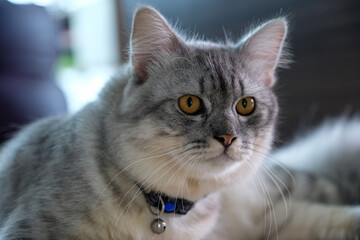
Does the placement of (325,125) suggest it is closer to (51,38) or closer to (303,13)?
(303,13)

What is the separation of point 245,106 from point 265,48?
0.27 metres

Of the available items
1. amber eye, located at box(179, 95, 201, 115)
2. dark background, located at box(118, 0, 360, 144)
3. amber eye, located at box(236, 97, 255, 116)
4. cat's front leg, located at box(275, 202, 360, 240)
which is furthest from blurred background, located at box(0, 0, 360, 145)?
amber eye, located at box(179, 95, 201, 115)

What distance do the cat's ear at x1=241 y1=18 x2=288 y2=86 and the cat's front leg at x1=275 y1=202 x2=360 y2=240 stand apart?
25.1 inches

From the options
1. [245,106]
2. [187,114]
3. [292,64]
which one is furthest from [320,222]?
[292,64]

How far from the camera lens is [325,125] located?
6.36ft

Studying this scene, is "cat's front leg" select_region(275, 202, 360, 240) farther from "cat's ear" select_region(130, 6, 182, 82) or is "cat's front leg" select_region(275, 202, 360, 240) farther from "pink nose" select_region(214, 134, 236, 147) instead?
"cat's ear" select_region(130, 6, 182, 82)

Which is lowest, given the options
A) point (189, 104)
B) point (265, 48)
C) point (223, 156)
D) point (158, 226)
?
point (158, 226)

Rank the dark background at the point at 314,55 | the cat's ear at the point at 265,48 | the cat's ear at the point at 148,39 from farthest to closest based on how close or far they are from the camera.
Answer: the dark background at the point at 314,55 < the cat's ear at the point at 265,48 < the cat's ear at the point at 148,39

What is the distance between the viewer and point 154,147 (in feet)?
3.46

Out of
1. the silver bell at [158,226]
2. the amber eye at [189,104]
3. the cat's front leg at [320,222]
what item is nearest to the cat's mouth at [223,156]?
the amber eye at [189,104]

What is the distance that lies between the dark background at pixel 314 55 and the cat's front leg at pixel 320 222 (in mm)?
456

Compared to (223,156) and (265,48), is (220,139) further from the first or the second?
(265,48)

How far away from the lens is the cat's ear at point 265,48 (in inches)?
49.1

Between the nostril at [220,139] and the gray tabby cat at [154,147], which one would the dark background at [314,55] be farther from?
the nostril at [220,139]
